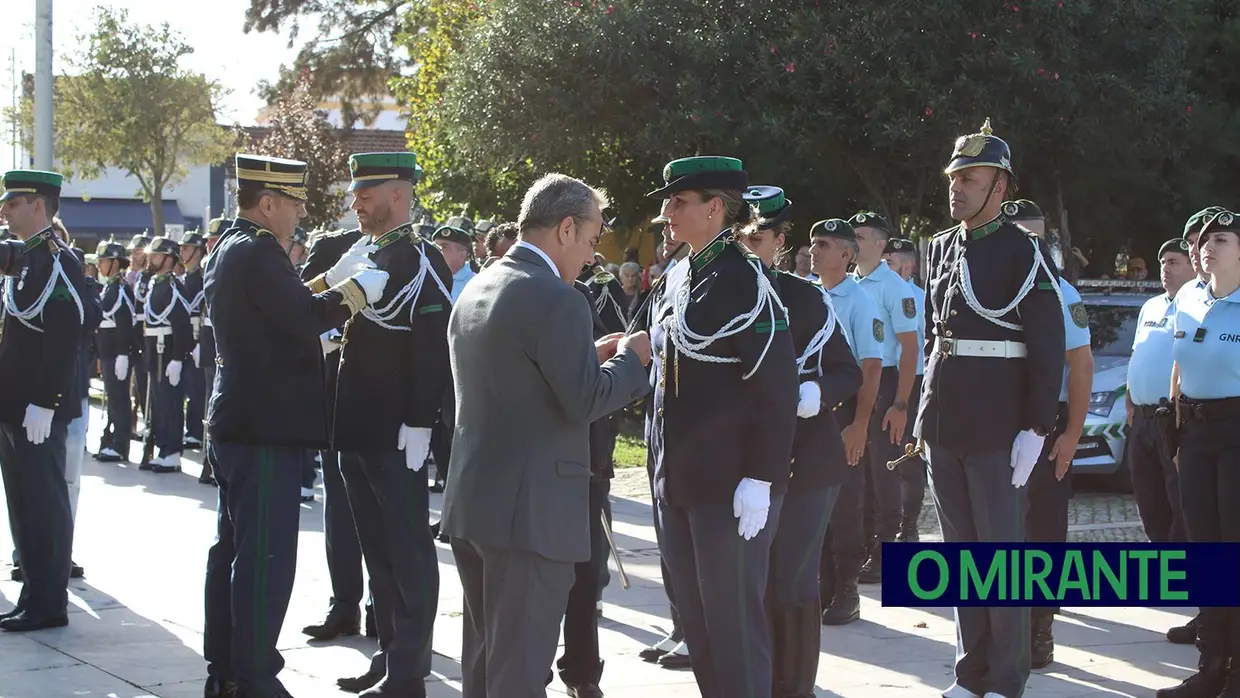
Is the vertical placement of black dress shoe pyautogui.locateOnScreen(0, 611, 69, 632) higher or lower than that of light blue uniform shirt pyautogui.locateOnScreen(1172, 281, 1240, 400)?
lower

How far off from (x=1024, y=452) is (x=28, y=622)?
474cm

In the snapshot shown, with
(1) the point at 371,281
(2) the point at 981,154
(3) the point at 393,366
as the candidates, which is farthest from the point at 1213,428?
(1) the point at 371,281

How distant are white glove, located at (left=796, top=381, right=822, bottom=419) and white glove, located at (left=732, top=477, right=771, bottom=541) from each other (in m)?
0.97

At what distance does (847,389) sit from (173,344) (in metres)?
9.40

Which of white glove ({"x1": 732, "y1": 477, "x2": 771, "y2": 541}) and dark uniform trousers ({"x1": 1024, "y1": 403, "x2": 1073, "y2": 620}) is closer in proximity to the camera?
white glove ({"x1": 732, "y1": 477, "x2": 771, "y2": 541})

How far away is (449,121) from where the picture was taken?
19.2 m

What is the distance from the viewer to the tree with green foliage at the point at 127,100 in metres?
35.0

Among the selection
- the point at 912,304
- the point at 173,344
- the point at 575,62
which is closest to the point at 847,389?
the point at 912,304

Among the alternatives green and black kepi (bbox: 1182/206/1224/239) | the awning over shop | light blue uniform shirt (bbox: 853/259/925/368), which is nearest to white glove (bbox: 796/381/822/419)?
green and black kepi (bbox: 1182/206/1224/239)

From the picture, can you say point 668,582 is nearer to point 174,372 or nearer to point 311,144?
point 174,372

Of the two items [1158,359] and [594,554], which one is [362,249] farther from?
[1158,359]

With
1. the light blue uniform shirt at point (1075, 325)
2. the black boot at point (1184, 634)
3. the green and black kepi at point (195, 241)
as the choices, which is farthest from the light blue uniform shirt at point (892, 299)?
the green and black kepi at point (195, 241)

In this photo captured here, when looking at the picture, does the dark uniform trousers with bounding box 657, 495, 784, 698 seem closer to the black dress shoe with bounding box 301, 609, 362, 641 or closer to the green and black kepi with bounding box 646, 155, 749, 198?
the green and black kepi with bounding box 646, 155, 749, 198

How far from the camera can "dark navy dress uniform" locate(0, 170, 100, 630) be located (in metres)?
7.34
